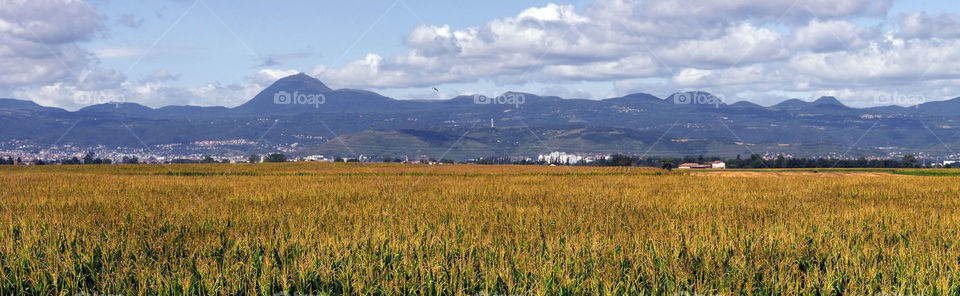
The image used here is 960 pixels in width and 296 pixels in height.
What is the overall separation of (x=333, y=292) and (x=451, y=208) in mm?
9248

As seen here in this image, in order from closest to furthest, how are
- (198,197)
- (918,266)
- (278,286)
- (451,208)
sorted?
(278,286)
(918,266)
(451,208)
(198,197)

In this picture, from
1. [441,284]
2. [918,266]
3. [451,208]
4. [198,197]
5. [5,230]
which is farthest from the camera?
[198,197]

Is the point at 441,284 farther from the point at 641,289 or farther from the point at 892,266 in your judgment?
the point at 892,266

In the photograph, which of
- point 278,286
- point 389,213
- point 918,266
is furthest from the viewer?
point 389,213

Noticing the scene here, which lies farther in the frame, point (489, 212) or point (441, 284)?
point (489, 212)

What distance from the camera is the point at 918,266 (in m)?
8.56

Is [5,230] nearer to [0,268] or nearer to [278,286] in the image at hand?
[0,268]

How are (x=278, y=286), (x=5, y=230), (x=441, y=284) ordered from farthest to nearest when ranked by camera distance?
(x=5, y=230)
(x=278, y=286)
(x=441, y=284)

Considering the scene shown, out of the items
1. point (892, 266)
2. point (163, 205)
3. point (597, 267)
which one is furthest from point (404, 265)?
point (163, 205)

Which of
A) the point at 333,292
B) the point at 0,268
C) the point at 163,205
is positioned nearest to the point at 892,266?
the point at 333,292

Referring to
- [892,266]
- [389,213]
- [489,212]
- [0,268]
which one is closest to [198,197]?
[389,213]

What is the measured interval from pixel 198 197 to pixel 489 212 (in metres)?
10.9

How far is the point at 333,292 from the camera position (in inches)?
313

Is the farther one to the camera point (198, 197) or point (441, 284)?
point (198, 197)
